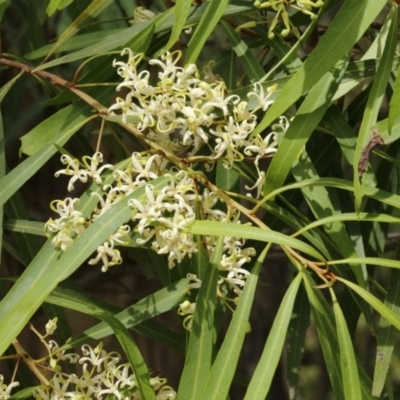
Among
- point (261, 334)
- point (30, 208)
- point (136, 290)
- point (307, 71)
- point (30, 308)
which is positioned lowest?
point (261, 334)

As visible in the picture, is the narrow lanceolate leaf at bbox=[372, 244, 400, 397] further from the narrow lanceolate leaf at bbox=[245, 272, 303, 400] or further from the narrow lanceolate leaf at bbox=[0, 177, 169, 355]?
the narrow lanceolate leaf at bbox=[0, 177, 169, 355]

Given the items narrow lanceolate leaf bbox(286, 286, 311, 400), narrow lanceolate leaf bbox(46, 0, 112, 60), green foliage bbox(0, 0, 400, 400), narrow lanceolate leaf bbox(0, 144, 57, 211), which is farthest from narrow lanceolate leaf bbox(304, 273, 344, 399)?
narrow lanceolate leaf bbox(46, 0, 112, 60)

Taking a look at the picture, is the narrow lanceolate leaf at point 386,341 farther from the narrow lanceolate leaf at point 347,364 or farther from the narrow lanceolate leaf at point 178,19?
the narrow lanceolate leaf at point 178,19

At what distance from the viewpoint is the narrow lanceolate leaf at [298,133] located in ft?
2.55

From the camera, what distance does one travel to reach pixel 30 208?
2072mm

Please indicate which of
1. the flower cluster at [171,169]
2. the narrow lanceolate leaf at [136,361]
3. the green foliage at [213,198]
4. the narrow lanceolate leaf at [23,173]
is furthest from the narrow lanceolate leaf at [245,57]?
the narrow lanceolate leaf at [136,361]

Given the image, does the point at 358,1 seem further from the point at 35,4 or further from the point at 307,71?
the point at 35,4

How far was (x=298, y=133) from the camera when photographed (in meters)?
0.78

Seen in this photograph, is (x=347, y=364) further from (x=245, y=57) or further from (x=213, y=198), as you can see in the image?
(x=245, y=57)

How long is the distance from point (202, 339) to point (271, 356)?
0.08m

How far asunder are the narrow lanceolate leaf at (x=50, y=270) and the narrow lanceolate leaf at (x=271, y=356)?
0.52ft

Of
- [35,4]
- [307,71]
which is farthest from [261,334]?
[307,71]

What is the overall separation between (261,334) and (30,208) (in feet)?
2.55

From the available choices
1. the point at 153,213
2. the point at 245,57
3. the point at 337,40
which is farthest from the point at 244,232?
the point at 245,57
